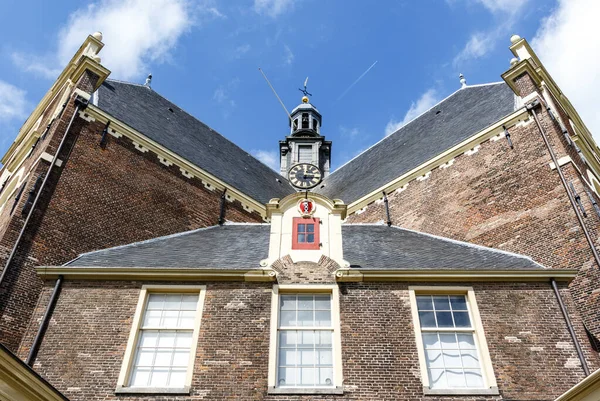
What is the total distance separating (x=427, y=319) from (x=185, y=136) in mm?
14457

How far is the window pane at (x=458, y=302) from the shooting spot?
11.1 meters

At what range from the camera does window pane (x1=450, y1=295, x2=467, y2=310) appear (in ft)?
36.6

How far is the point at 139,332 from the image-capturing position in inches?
425

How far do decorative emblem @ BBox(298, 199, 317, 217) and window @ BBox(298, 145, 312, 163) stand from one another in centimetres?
1832

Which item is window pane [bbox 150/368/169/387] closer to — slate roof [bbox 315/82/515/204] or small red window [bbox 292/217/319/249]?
small red window [bbox 292/217/319/249]

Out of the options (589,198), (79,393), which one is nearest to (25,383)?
(79,393)

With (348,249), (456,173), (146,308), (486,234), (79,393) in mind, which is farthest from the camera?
(456,173)

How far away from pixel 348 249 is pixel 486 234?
16.6 feet

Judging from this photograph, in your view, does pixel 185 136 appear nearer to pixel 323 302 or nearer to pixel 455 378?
pixel 323 302

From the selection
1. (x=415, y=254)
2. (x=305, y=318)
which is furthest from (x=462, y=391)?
(x=415, y=254)

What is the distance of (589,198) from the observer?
553 inches

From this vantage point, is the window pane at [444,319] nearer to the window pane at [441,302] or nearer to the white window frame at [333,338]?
the window pane at [441,302]

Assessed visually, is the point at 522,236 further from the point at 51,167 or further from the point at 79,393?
the point at 51,167

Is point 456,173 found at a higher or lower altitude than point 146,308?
higher
